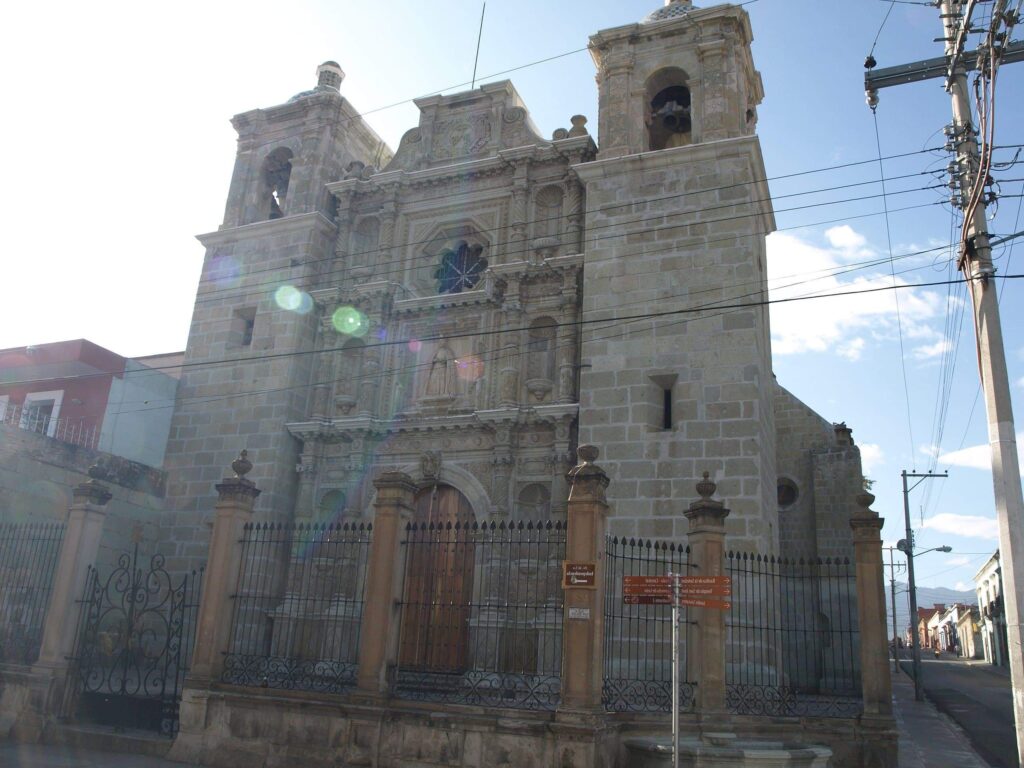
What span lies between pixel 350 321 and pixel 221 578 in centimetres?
834

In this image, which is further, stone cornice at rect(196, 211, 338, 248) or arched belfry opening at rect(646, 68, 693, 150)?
stone cornice at rect(196, 211, 338, 248)

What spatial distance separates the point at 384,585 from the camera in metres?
9.85

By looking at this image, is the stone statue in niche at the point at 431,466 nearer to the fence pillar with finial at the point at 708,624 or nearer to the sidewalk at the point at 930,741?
the fence pillar with finial at the point at 708,624

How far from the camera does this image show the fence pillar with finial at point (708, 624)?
9.17 m

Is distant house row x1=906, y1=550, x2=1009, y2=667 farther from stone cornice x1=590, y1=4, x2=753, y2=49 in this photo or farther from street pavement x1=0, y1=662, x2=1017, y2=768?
stone cornice x1=590, y1=4, x2=753, y2=49

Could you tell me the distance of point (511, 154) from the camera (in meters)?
17.7

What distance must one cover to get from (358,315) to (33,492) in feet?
22.9

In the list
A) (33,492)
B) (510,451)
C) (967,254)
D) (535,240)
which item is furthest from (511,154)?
(33,492)

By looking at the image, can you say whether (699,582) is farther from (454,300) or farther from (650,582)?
(454,300)

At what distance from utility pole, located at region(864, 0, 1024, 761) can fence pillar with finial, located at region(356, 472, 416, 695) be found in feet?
21.1

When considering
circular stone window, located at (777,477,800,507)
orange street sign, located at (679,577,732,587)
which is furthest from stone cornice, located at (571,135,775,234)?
orange street sign, located at (679,577,732,587)

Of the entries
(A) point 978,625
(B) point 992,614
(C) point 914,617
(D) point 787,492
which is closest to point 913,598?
(C) point 914,617

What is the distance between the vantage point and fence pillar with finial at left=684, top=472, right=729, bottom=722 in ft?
30.1

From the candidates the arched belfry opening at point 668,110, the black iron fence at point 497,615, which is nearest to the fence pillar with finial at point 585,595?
the black iron fence at point 497,615
